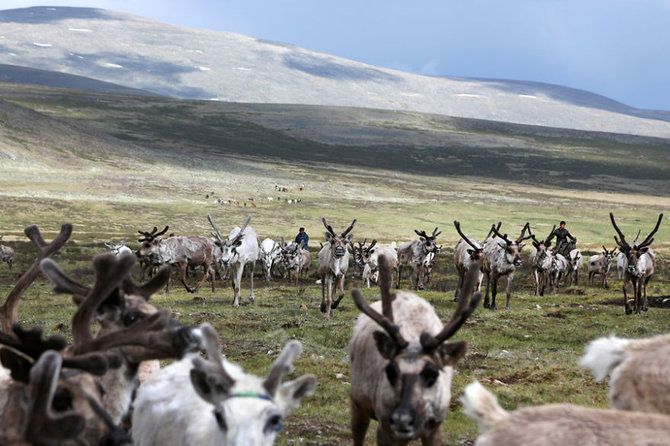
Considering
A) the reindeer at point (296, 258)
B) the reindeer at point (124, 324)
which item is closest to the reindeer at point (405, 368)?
the reindeer at point (124, 324)

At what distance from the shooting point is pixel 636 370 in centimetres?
684

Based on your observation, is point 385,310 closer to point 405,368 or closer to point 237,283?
point 405,368

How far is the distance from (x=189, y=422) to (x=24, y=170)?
113798 mm

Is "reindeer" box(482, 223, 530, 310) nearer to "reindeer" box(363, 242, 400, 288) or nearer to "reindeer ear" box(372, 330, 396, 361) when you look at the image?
"reindeer" box(363, 242, 400, 288)

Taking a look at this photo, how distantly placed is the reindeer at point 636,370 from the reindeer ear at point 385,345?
6.41 ft

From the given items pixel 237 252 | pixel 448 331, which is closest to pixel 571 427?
pixel 448 331

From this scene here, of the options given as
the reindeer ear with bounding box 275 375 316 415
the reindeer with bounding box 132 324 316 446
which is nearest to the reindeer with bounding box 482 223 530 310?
the reindeer with bounding box 132 324 316 446

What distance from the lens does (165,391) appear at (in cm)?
666

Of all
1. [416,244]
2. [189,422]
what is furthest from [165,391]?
[416,244]

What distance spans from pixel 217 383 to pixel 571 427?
97.0 inches

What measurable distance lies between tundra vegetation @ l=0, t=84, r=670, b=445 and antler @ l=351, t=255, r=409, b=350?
3327mm

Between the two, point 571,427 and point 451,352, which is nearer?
point 571,427

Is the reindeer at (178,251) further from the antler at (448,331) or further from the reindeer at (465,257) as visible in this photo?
the antler at (448,331)

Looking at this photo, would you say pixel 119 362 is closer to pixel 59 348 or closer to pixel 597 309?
pixel 59 348
